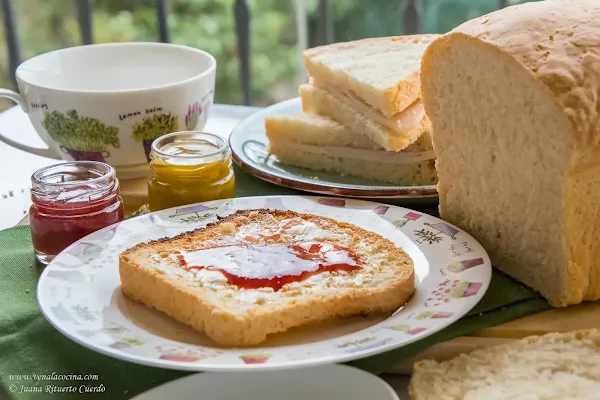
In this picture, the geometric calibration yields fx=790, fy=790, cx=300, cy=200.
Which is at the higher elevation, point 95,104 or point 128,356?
point 95,104

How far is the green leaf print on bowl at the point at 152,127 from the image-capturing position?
2.51 meters

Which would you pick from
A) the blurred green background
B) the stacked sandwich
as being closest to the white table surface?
the stacked sandwich

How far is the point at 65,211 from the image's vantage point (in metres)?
2.08

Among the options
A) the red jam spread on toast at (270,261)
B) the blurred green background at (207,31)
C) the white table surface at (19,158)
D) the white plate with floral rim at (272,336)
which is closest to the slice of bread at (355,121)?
the white plate with floral rim at (272,336)

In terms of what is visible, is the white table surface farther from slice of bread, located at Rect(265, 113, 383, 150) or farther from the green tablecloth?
the green tablecloth

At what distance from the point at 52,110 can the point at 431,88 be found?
3.91 feet

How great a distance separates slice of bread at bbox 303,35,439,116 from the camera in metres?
2.43

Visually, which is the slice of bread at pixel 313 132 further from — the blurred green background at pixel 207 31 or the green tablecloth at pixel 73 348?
the blurred green background at pixel 207 31

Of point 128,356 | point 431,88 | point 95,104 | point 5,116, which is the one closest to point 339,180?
point 431,88

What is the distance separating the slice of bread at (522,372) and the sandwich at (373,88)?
906 millimetres

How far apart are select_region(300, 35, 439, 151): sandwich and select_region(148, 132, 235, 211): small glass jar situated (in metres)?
0.50

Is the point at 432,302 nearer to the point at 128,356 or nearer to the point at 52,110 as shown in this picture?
the point at 128,356

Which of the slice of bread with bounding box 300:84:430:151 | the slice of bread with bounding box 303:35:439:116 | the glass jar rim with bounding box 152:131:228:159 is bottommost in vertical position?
the slice of bread with bounding box 300:84:430:151

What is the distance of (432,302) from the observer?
171 cm
